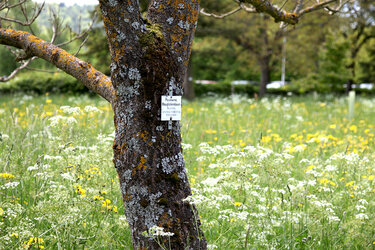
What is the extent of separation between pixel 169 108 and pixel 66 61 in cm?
91

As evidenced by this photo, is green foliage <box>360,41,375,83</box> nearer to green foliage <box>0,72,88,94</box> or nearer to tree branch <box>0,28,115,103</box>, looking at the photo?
green foliage <box>0,72,88,94</box>

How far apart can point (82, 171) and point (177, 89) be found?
124cm

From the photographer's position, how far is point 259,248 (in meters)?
2.64

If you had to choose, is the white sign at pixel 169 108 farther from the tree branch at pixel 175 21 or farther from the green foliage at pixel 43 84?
the green foliage at pixel 43 84

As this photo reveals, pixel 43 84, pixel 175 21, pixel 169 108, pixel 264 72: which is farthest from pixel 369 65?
pixel 169 108

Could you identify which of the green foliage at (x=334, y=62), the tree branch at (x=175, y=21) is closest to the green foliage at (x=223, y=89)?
the green foliage at (x=334, y=62)

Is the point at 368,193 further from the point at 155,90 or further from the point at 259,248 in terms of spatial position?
the point at 155,90

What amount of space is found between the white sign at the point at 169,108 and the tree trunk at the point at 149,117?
0.03m

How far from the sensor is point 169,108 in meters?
2.08

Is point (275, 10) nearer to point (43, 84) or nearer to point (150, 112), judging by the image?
point (150, 112)

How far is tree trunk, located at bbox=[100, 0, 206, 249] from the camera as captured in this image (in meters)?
2.00

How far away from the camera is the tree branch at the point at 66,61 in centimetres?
237

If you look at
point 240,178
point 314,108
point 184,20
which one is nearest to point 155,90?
point 184,20

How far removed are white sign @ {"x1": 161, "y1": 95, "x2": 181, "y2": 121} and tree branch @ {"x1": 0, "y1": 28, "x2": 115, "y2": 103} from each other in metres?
0.39
